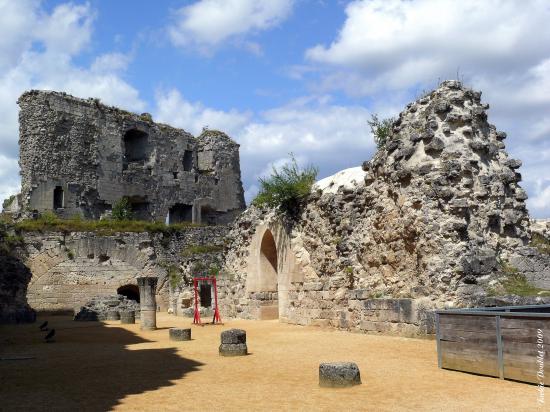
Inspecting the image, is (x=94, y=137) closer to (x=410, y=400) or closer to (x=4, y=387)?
(x=4, y=387)

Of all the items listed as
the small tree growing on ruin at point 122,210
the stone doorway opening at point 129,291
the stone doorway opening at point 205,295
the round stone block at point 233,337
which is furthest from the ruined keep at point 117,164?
the round stone block at point 233,337

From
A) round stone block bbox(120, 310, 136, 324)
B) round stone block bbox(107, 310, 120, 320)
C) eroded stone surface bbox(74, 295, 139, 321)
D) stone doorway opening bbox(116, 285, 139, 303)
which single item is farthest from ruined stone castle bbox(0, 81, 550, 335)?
round stone block bbox(120, 310, 136, 324)

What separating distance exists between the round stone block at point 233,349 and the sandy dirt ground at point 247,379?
185 mm

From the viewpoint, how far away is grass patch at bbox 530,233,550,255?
11.3 m

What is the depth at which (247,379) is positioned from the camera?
6980 millimetres

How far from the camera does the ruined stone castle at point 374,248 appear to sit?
10.5m

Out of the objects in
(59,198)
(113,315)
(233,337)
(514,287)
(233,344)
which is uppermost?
(59,198)

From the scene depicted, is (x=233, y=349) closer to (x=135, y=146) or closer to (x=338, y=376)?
(x=338, y=376)

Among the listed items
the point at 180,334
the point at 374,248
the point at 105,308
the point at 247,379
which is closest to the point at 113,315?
the point at 105,308

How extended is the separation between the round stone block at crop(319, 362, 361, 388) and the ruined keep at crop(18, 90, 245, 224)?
87.8 ft

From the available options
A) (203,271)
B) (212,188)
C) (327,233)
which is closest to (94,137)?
(212,188)

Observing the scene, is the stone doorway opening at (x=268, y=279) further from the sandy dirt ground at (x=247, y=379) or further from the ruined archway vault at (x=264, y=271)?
the sandy dirt ground at (x=247, y=379)

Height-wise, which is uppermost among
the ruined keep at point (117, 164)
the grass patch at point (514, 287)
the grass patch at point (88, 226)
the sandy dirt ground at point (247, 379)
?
the ruined keep at point (117, 164)

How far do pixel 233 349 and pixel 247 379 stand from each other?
2.38 meters
